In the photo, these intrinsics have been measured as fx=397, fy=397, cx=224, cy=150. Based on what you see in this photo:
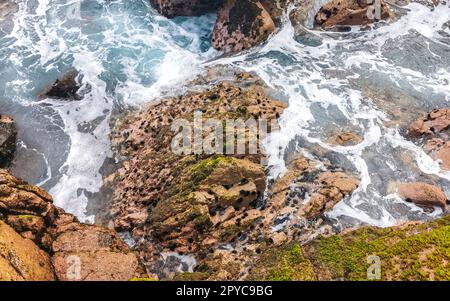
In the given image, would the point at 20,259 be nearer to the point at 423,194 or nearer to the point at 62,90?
the point at 62,90

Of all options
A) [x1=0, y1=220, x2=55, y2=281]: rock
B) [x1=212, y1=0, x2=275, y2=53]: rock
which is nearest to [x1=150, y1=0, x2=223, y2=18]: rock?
[x1=212, y1=0, x2=275, y2=53]: rock

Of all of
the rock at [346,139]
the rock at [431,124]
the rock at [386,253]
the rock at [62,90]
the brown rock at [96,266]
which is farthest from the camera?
the rock at [62,90]

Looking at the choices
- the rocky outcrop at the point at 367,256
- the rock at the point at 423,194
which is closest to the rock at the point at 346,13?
the rock at the point at 423,194

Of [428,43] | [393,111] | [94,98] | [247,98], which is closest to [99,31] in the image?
[94,98]

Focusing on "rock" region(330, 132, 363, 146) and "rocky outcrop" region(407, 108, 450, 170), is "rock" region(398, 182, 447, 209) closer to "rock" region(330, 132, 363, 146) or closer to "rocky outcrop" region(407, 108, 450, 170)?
"rocky outcrop" region(407, 108, 450, 170)

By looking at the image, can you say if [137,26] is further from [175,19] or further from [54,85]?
[54,85]

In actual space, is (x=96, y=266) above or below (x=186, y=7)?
below

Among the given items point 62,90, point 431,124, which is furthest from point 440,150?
point 62,90

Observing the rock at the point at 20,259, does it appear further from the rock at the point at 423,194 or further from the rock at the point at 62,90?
the rock at the point at 423,194
